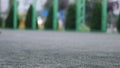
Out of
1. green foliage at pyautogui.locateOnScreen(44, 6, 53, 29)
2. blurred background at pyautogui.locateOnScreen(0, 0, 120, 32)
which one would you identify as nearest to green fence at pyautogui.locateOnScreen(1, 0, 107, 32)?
blurred background at pyautogui.locateOnScreen(0, 0, 120, 32)

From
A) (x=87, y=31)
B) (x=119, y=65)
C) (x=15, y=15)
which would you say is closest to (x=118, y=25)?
(x=87, y=31)

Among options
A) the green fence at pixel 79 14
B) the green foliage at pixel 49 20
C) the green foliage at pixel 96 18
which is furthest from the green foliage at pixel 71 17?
the green foliage at pixel 96 18

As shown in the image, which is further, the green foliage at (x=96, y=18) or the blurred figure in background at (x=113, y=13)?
the green foliage at (x=96, y=18)

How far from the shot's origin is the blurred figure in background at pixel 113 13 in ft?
61.3

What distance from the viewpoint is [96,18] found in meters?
19.1

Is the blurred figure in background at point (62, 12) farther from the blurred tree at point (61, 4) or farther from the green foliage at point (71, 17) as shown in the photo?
the green foliage at point (71, 17)

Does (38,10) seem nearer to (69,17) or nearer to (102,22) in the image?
(69,17)

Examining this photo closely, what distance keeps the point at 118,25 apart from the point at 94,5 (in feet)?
5.44

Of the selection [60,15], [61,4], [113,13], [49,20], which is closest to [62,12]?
[60,15]

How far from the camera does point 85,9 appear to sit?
1914 cm

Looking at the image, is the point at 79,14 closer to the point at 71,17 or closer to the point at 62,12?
the point at 71,17

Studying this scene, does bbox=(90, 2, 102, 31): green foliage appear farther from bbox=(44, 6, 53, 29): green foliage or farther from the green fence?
bbox=(44, 6, 53, 29): green foliage

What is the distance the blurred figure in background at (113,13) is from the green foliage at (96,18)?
0.50 meters

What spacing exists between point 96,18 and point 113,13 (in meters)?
0.93
